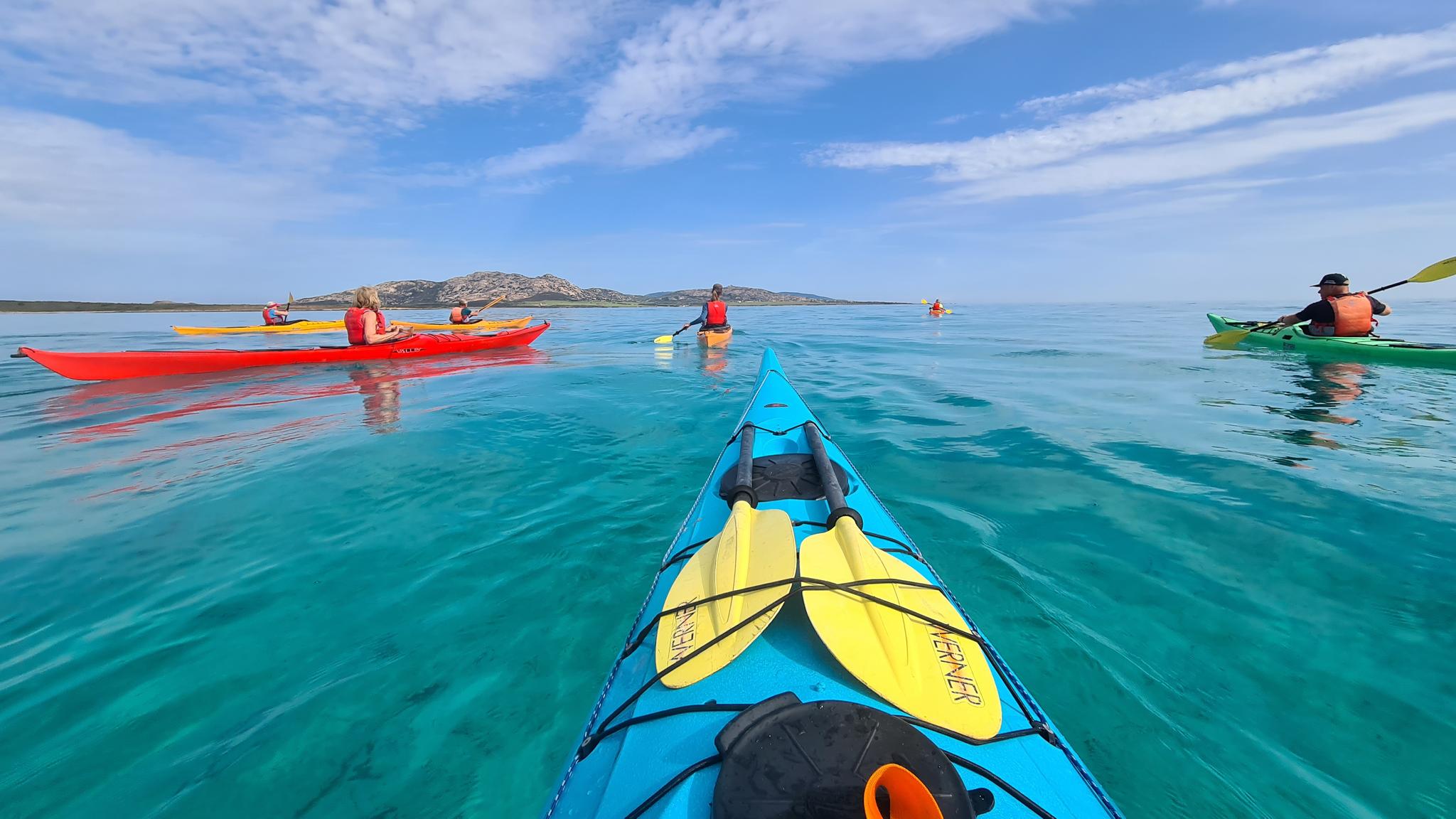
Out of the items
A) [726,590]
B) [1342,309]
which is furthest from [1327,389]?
[726,590]

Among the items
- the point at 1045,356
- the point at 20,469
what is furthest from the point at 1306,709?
the point at 1045,356

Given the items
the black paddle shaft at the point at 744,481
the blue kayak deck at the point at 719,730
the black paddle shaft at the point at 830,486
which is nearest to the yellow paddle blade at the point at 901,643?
the blue kayak deck at the point at 719,730

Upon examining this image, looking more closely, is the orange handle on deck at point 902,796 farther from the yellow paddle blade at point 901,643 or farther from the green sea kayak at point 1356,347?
the green sea kayak at point 1356,347

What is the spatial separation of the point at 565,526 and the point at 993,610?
138 inches

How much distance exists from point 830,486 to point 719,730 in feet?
6.31

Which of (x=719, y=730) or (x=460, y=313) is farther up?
(x=460, y=313)

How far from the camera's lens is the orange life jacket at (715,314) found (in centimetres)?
1744

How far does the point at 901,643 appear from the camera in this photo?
205 cm

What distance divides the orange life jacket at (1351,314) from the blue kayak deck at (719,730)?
1580 cm

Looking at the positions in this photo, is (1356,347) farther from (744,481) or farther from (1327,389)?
(744,481)

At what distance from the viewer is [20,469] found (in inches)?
228

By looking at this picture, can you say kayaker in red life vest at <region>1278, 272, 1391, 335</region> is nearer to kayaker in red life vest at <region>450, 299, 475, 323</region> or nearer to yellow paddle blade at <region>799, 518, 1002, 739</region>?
yellow paddle blade at <region>799, 518, 1002, 739</region>

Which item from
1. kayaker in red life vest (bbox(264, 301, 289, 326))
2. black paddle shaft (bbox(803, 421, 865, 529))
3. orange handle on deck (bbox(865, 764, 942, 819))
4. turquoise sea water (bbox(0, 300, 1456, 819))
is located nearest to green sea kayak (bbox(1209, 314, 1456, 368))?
turquoise sea water (bbox(0, 300, 1456, 819))

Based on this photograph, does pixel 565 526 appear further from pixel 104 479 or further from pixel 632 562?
pixel 104 479
